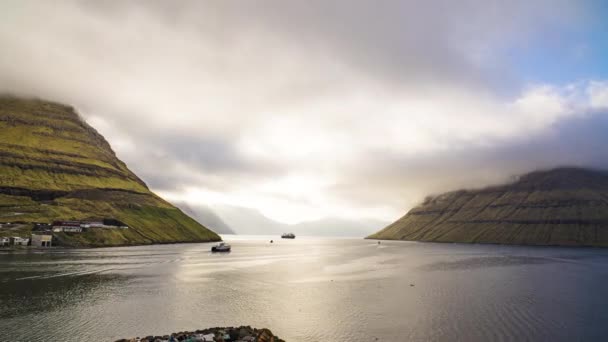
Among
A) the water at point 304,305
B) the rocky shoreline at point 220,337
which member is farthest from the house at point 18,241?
the rocky shoreline at point 220,337

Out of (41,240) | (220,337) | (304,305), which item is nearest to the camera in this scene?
(220,337)

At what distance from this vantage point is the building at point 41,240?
602 feet

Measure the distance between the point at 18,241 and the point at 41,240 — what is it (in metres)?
9.75

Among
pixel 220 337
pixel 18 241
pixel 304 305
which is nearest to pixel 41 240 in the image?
pixel 18 241

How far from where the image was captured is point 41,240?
185 meters

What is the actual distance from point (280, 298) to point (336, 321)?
21554mm

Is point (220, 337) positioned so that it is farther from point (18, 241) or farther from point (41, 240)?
point (41, 240)

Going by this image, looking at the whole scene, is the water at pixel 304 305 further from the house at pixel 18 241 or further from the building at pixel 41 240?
the building at pixel 41 240

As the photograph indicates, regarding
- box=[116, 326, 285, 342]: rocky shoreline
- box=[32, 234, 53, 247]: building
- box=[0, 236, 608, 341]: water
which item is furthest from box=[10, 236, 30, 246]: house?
box=[116, 326, 285, 342]: rocky shoreline

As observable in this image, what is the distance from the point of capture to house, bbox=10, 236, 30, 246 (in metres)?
176

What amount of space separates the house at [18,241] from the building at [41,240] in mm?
2926

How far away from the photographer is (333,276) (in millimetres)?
112000

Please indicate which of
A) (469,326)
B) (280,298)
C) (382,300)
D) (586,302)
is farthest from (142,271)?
(586,302)

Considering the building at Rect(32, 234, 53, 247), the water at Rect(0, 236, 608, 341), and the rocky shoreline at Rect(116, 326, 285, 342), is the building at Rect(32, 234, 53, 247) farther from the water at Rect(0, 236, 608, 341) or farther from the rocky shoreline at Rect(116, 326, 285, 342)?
the rocky shoreline at Rect(116, 326, 285, 342)
